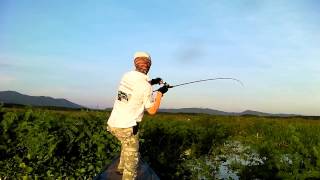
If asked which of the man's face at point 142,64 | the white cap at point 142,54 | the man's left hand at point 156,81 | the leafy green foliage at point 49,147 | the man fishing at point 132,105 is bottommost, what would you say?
the leafy green foliage at point 49,147

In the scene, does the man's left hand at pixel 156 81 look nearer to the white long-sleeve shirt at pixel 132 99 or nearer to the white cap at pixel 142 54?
the white long-sleeve shirt at pixel 132 99

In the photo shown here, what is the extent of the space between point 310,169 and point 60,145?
18.7ft

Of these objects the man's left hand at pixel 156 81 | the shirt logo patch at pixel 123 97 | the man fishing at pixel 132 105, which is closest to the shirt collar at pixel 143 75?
the man fishing at pixel 132 105

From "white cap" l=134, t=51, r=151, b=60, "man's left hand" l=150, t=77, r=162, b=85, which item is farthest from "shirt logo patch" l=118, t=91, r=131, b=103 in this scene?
"white cap" l=134, t=51, r=151, b=60

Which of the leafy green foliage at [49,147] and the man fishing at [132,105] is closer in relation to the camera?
the man fishing at [132,105]

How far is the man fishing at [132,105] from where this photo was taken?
762 centimetres

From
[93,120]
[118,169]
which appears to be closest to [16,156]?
[93,120]

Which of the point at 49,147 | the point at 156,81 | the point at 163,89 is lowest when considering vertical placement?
the point at 49,147

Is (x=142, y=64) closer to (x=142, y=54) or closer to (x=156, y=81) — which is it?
(x=142, y=54)

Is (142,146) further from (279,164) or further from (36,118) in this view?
(279,164)

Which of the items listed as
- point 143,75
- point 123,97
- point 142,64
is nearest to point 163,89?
point 143,75

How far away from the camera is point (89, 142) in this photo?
12.8 meters

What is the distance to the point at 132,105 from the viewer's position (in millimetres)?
7641

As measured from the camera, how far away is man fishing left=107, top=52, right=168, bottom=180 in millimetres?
7617
